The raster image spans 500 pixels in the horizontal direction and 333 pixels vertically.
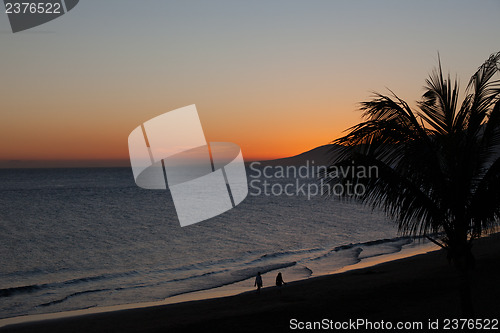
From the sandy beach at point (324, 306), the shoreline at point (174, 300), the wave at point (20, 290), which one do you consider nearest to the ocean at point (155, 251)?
the wave at point (20, 290)

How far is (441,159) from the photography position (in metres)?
7.48

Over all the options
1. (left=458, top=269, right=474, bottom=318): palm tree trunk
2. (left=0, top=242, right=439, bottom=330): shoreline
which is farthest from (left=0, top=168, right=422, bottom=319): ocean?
(left=458, top=269, right=474, bottom=318): palm tree trunk

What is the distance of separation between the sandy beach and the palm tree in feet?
14.3

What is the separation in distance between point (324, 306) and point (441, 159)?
8.02m

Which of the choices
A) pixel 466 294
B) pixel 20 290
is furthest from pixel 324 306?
pixel 20 290

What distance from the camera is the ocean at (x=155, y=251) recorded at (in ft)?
71.3

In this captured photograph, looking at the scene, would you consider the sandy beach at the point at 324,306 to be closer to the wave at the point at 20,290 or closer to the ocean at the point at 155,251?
the ocean at the point at 155,251

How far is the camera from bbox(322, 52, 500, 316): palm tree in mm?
7027

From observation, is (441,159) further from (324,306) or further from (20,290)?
(20,290)

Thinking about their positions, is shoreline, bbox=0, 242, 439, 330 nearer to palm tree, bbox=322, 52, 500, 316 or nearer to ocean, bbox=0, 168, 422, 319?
ocean, bbox=0, 168, 422, 319

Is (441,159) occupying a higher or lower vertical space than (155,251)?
higher

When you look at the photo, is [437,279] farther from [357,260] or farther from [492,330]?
[357,260]

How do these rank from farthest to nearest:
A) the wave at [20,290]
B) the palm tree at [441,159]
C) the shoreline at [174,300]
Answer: the wave at [20,290] → the shoreline at [174,300] → the palm tree at [441,159]

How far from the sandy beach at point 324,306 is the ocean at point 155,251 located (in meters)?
3.53
